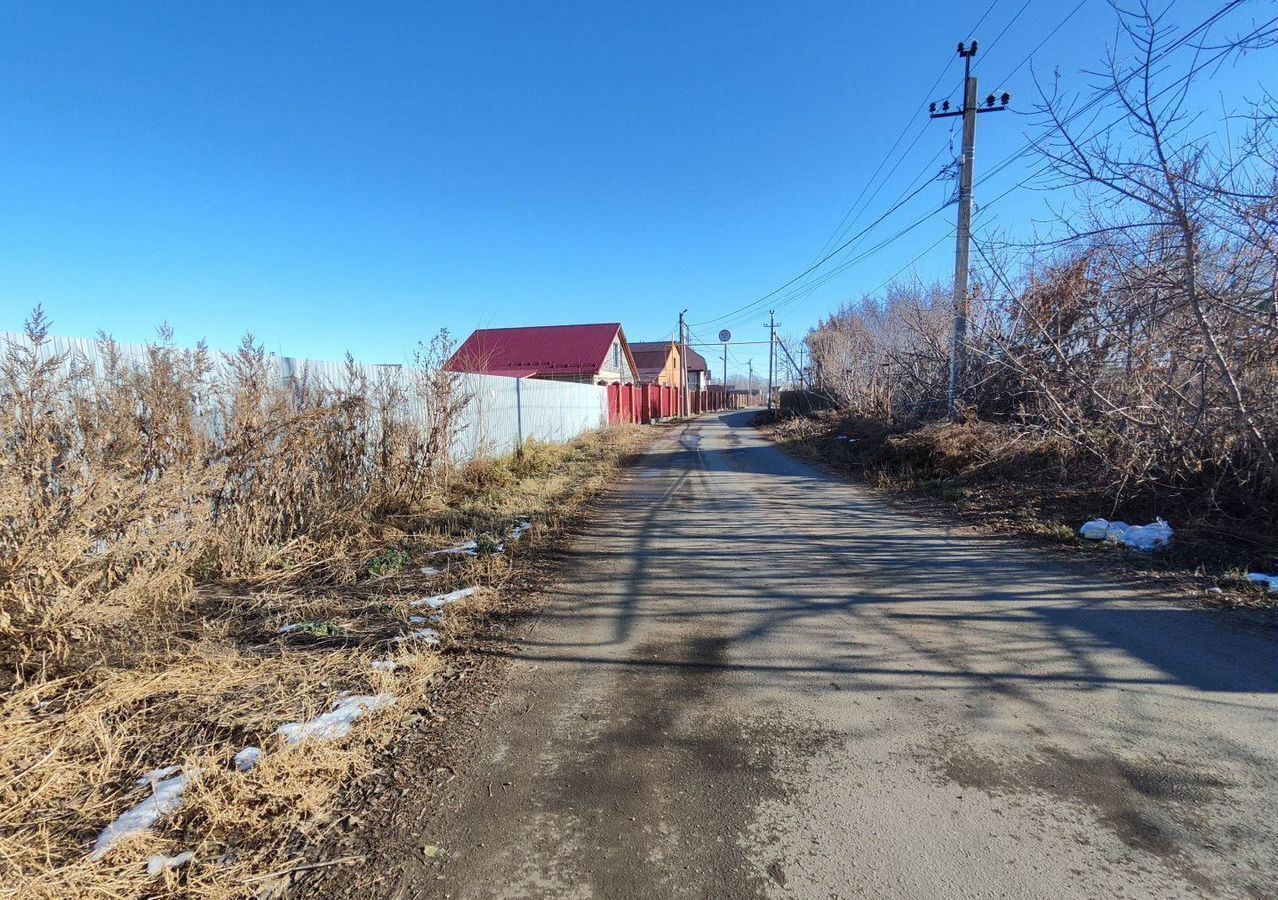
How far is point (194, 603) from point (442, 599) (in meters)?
1.81

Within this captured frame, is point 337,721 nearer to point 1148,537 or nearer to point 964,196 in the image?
point 1148,537

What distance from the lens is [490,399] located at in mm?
11445

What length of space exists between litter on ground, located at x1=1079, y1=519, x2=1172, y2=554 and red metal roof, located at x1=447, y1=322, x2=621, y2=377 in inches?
1064

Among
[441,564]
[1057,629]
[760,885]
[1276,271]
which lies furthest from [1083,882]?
[1276,271]

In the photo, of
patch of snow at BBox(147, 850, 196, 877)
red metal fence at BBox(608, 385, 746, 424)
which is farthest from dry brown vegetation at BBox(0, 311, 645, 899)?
red metal fence at BBox(608, 385, 746, 424)

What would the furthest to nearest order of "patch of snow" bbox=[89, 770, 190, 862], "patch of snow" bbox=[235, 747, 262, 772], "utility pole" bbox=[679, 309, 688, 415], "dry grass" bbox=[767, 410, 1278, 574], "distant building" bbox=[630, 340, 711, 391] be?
"distant building" bbox=[630, 340, 711, 391] < "utility pole" bbox=[679, 309, 688, 415] < "dry grass" bbox=[767, 410, 1278, 574] < "patch of snow" bbox=[235, 747, 262, 772] < "patch of snow" bbox=[89, 770, 190, 862]

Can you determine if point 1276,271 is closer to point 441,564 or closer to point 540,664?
point 540,664

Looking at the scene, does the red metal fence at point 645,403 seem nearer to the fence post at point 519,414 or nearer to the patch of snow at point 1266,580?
the fence post at point 519,414

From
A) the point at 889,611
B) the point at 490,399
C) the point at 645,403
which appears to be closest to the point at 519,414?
the point at 490,399

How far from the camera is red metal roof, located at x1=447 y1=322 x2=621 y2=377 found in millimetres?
32094

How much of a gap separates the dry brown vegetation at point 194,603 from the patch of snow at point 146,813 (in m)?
0.05

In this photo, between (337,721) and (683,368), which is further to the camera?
(683,368)

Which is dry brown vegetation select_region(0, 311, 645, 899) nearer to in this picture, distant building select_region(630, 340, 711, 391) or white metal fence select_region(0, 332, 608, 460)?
white metal fence select_region(0, 332, 608, 460)

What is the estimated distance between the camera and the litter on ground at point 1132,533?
18.4 feet
